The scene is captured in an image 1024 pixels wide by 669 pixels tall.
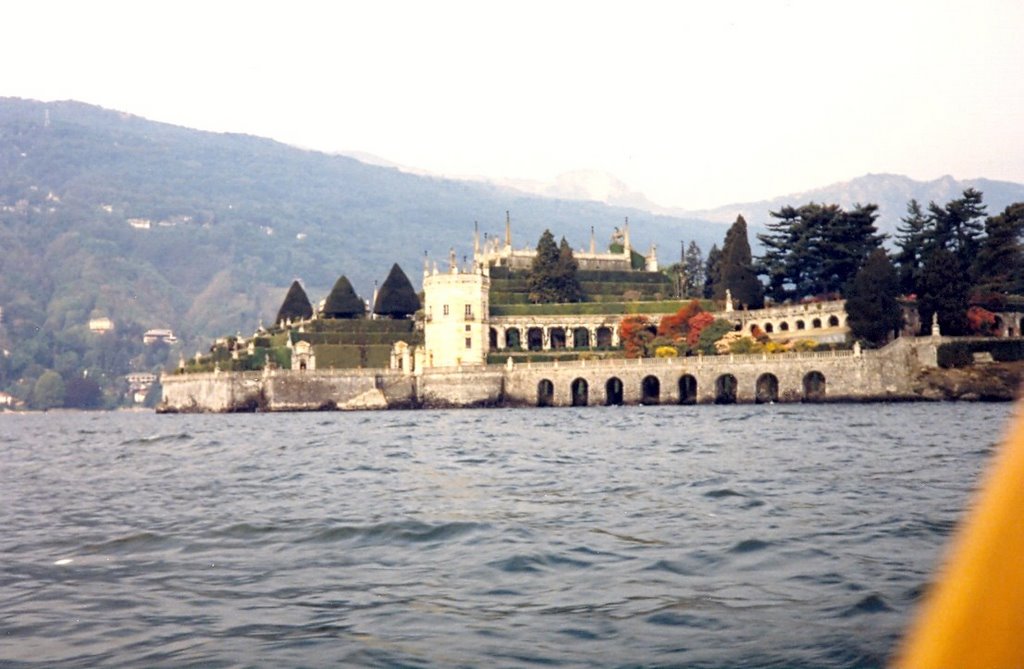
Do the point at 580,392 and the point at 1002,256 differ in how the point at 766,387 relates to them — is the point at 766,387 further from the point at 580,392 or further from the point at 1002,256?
the point at 1002,256

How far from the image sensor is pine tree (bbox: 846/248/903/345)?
294ft

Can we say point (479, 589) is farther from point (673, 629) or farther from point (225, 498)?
point (225, 498)

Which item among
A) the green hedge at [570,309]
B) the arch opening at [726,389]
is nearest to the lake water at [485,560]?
Result: the arch opening at [726,389]

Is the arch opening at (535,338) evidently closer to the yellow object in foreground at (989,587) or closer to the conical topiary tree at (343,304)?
the conical topiary tree at (343,304)

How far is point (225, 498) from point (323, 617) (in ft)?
43.3

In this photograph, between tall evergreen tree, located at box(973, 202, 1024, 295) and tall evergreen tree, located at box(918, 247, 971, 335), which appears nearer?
tall evergreen tree, located at box(918, 247, 971, 335)

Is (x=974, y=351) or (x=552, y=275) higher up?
(x=552, y=275)

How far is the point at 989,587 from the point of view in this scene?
2014mm

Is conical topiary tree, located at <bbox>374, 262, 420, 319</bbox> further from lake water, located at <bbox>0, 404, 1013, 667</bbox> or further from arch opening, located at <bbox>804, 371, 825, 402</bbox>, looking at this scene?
lake water, located at <bbox>0, 404, 1013, 667</bbox>

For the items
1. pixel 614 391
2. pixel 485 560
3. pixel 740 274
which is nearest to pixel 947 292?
pixel 740 274

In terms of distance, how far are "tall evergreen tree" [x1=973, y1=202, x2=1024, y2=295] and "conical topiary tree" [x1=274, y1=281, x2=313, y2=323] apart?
74.6m

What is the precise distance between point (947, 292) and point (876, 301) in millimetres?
5145

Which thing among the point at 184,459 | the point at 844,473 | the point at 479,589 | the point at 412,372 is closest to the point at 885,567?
the point at 479,589

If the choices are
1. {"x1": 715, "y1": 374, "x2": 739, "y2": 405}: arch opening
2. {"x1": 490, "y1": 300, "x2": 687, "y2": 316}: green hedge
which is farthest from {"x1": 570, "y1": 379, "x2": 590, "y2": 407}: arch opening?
{"x1": 490, "y1": 300, "x2": 687, "y2": 316}: green hedge
